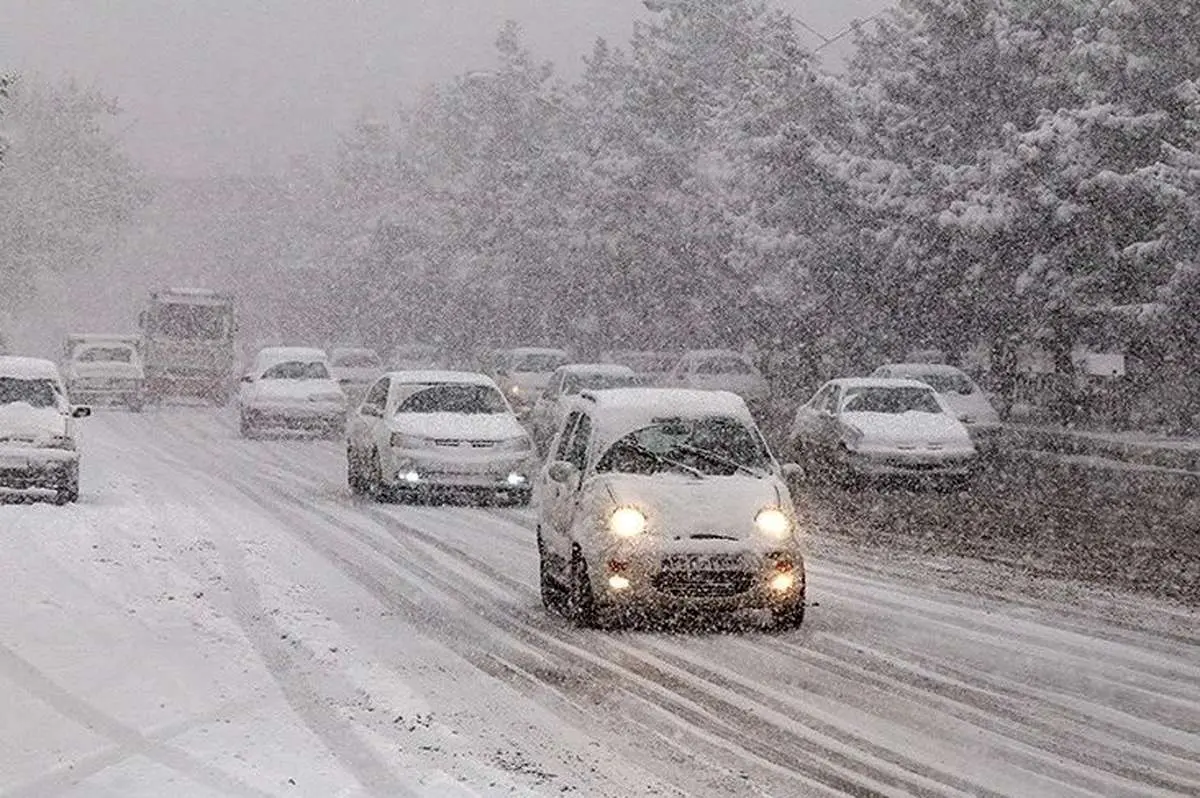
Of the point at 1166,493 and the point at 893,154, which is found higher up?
the point at 893,154

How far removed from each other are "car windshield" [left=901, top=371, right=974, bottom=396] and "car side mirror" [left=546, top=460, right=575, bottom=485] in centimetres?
1879

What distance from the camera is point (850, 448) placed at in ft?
84.0

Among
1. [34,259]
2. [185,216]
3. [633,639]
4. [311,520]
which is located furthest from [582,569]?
[185,216]

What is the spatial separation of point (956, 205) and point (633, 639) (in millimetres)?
23920

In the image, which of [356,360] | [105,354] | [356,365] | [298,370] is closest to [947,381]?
[298,370]

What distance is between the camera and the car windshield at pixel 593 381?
107 feet

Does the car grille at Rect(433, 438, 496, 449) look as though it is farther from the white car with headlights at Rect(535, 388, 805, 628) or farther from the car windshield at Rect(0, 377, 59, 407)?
the white car with headlights at Rect(535, 388, 805, 628)

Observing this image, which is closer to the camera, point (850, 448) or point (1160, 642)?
point (1160, 642)

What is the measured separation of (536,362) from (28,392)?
2388cm

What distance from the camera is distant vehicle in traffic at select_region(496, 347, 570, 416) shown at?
4316 centimetres

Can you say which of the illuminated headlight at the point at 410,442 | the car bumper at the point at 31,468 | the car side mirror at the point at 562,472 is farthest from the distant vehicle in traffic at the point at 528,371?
the car side mirror at the point at 562,472

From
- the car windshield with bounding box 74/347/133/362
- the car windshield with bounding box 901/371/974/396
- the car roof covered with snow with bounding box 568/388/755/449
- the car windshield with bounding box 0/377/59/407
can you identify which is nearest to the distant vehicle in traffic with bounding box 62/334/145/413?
the car windshield with bounding box 74/347/133/362

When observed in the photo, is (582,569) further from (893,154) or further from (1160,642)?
(893,154)

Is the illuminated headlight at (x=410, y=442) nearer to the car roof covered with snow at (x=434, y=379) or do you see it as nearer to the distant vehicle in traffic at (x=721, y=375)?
the car roof covered with snow at (x=434, y=379)
